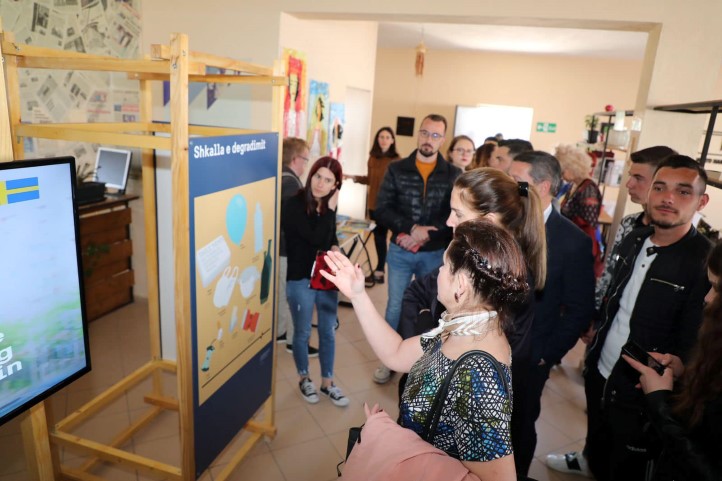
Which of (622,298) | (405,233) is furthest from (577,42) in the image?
(622,298)

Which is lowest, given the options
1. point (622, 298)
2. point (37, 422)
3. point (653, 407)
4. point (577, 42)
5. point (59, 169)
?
point (37, 422)

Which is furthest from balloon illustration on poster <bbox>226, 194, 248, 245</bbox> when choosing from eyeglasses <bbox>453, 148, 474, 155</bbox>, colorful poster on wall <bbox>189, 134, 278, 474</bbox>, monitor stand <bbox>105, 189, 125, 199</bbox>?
eyeglasses <bbox>453, 148, 474, 155</bbox>

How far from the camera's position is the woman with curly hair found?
124 centimetres

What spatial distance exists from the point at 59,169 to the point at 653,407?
6.27 feet

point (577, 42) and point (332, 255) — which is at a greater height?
point (577, 42)

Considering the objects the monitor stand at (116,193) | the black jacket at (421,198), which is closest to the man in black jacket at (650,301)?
the black jacket at (421,198)

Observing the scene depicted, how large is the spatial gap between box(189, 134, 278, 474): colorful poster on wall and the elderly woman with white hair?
2.61m

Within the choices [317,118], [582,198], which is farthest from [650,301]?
[317,118]

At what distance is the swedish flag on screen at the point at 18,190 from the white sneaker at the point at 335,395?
221 cm

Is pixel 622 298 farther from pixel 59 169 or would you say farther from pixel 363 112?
pixel 363 112

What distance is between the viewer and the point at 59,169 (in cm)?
129

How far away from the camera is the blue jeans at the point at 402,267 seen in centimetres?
324

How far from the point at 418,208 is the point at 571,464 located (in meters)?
1.76

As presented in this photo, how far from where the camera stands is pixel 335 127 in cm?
546
